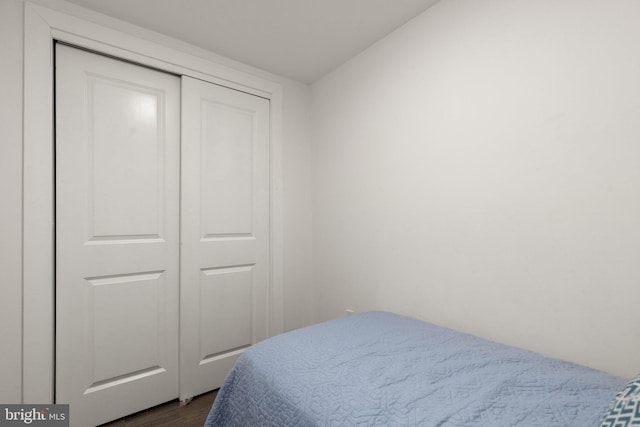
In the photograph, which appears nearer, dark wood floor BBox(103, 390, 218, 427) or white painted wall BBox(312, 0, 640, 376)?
white painted wall BBox(312, 0, 640, 376)

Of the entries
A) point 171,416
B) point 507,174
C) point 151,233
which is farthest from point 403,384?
point 151,233

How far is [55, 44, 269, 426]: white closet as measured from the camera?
5.61 feet

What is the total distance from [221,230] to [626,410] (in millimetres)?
2130

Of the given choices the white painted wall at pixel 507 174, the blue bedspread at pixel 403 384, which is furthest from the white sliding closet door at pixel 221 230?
the blue bedspread at pixel 403 384

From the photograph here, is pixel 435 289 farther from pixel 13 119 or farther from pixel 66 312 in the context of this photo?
pixel 13 119

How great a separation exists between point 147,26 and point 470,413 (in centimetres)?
255

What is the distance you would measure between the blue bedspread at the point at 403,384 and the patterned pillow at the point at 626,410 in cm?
24

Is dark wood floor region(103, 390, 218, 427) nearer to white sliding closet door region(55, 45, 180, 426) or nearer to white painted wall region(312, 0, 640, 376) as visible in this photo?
white sliding closet door region(55, 45, 180, 426)

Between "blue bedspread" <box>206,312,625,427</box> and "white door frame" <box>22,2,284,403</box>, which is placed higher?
"white door frame" <box>22,2,284,403</box>

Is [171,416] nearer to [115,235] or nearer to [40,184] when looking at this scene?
[115,235]

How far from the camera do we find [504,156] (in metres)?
1.45

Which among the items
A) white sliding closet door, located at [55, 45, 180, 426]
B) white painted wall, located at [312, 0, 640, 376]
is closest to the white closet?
white sliding closet door, located at [55, 45, 180, 426]

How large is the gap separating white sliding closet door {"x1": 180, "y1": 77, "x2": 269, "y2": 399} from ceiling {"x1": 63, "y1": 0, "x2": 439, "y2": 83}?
325 millimetres

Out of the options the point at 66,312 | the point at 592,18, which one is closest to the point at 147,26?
the point at 66,312
